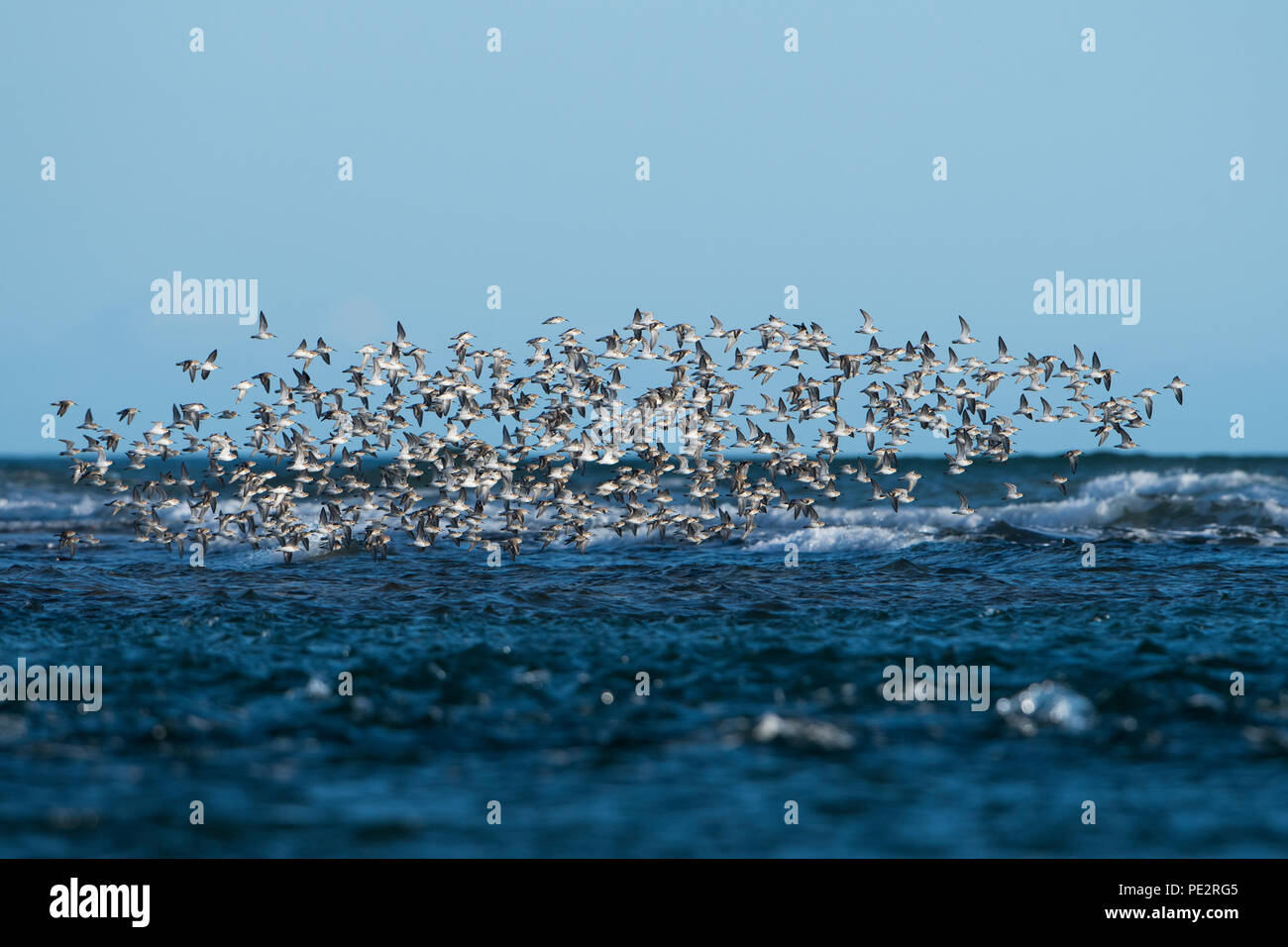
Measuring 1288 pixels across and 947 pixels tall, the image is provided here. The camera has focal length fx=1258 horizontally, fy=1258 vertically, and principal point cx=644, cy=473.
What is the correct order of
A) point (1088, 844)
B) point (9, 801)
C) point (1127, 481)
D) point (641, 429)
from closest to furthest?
1. point (1088, 844)
2. point (9, 801)
3. point (641, 429)
4. point (1127, 481)

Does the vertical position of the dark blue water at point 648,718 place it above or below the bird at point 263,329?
below

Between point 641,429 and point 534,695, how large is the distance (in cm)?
1507

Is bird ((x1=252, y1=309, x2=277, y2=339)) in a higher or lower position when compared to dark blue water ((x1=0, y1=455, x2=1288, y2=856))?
higher

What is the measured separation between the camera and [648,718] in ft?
51.6

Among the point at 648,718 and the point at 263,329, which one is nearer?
the point at 648,718

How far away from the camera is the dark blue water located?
12.1m

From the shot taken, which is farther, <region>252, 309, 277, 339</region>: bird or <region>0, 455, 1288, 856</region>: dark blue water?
<region>252, 309, 277, 339</region>: bird

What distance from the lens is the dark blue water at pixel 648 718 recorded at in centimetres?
1205

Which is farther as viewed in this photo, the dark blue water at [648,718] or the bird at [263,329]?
the bird at [263,329]

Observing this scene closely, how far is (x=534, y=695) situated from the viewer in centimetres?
1692

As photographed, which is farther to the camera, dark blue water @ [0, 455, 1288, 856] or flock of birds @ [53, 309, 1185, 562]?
flock of birds @ [53, 309, 1185, 562]

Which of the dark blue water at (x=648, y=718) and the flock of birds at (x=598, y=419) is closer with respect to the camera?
the dark blue water at (x=648, y=718)
